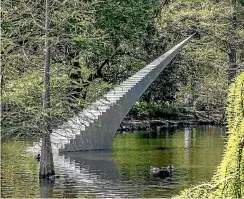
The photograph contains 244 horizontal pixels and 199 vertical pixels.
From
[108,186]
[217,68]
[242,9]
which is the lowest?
[108,186]

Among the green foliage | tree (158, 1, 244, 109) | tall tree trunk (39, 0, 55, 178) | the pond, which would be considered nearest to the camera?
the green foliage

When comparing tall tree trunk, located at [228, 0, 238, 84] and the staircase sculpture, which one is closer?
the staircase sculpture

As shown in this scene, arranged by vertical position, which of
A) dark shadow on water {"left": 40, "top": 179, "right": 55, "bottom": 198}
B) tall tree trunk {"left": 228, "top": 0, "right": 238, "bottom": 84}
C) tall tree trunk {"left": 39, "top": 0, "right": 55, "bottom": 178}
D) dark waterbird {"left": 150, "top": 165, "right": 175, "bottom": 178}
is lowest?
dark shadow on water {"left": 40, "top": 179, "right": 55, "bottom": 198}

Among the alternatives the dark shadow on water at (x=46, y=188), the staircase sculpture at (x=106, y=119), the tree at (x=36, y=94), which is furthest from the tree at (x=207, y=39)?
the dark shadow on water at (x=46, y=188)

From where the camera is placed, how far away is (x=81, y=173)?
40.4 ft

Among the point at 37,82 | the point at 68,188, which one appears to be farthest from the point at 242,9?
the point at 68,188

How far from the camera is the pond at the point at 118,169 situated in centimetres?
1015

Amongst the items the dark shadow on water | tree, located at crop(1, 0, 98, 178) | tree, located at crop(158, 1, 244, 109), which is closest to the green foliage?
the dark shadow on water

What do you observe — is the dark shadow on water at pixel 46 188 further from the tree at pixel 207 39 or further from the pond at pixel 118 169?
the tree at pixel 207 39

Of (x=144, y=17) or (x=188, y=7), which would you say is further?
(x=188, y=7)

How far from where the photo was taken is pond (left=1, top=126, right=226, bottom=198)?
10.1m

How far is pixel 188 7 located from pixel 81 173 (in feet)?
61.3

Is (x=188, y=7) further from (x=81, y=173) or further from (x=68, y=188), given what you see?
(x=68, y=188)

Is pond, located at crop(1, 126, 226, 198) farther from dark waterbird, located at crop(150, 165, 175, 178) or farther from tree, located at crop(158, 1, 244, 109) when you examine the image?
tree, located at crop(158, 1, 244, 109)
